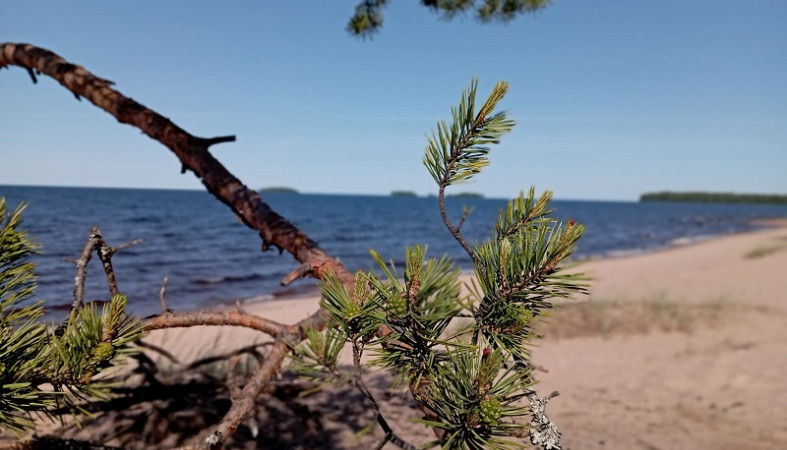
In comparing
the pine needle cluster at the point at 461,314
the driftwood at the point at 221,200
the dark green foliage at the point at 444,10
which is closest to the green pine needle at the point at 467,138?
the pine needle cluster at the point at 461,314

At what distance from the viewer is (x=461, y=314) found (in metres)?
1.11

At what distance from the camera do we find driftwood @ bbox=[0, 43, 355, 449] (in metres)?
1.89

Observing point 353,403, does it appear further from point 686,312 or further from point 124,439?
point 686,312

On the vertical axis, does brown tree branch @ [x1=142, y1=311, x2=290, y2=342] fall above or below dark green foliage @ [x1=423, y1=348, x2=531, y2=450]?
below

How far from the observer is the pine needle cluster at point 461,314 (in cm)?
101

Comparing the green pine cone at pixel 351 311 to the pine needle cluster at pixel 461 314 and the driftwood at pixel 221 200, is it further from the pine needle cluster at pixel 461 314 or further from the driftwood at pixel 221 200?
the driftwood at pixel 221 200

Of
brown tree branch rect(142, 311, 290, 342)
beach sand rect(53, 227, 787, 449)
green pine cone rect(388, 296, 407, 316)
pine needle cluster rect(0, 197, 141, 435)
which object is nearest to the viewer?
green pine cone rect(388, 296, 407, 316)

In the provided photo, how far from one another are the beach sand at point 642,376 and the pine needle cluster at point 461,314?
3.62 feet

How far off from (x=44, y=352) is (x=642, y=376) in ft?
20.3

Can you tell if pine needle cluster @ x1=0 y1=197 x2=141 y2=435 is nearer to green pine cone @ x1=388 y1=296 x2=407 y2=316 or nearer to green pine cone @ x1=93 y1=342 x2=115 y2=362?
green pine cone @ x1=93 y1=342 x2=115 y2=362

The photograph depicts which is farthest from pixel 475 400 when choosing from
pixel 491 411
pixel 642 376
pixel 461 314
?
pixel 642 376

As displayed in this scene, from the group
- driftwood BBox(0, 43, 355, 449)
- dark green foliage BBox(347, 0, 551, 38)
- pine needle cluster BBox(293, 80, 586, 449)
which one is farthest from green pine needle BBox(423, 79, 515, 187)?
dark green foliage BBox(347, 0, 551, 38)

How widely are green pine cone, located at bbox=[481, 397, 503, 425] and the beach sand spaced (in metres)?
1.14

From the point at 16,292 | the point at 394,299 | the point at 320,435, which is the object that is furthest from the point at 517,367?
the point at 320,435
